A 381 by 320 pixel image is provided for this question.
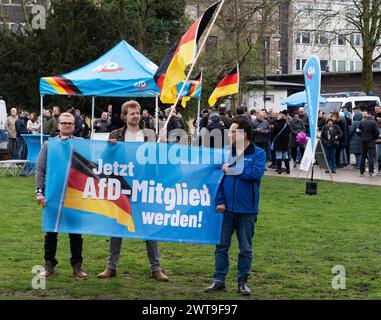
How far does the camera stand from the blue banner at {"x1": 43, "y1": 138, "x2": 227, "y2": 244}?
9.76m

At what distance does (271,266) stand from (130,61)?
12817mm

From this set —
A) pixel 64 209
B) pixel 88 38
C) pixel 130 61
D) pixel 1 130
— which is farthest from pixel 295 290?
pixel 88 38

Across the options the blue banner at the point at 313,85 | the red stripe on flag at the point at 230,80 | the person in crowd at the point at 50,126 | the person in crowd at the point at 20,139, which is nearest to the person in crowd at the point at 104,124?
the person in crowd at the point at 50,126

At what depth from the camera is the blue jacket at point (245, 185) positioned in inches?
375

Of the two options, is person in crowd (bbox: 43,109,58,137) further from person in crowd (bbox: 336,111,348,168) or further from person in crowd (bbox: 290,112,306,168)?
person in crowd (bbox: 336,111,348,168)

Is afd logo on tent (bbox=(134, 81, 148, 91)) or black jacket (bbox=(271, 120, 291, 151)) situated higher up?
afd logo on tent (bbox=(134, 81, 148, 91))

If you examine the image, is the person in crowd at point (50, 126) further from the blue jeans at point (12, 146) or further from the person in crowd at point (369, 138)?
the person in crowd at point (369, 138)

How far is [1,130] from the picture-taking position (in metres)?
33.7

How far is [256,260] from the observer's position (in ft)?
39.2

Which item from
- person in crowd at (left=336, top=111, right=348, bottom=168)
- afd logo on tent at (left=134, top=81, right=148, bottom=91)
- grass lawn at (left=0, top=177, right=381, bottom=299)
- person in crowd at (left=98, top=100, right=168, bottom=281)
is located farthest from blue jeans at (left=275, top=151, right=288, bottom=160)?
person in crowd at (left=98, top=100, right=168, bottom=281)

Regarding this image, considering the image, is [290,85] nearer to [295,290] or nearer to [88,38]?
[88,38]

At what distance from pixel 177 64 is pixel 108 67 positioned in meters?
11.7

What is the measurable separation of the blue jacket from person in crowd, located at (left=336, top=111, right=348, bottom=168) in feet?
64.0
